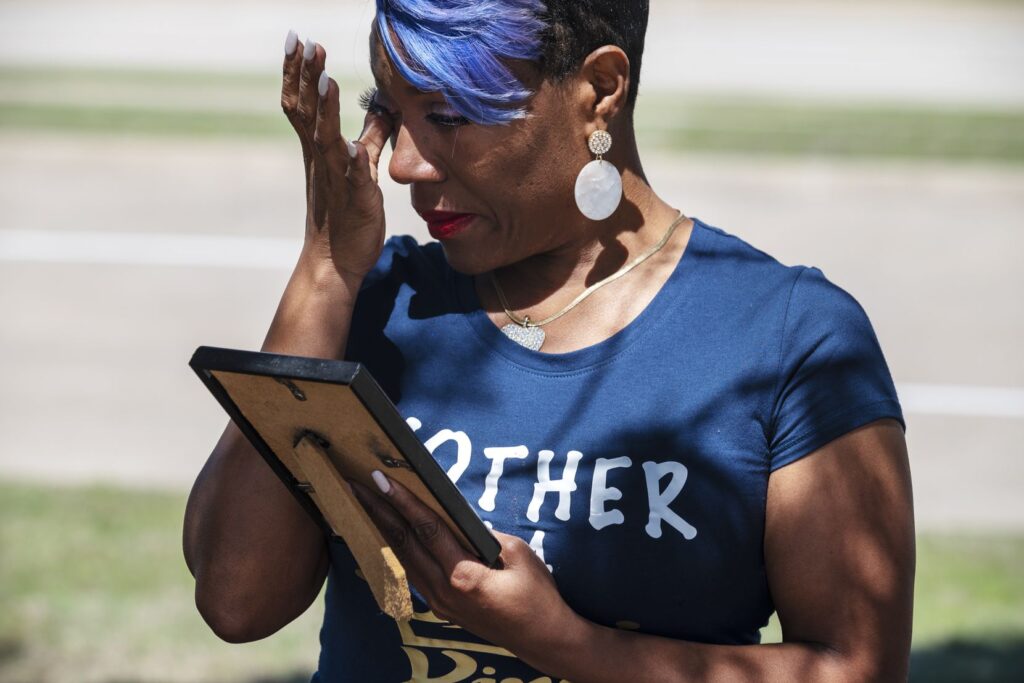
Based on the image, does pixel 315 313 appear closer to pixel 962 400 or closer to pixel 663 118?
pixel 962 400

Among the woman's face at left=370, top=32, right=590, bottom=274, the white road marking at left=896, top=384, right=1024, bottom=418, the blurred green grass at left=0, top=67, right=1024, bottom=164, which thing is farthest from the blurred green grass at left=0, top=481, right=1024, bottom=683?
the blurred green grass at left=0, top=67, right=1024, bottom=164

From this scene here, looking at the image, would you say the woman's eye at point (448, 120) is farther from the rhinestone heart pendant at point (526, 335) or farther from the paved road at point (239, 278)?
the paved road at point (239, 278)

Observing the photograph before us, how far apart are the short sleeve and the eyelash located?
549 millimetres

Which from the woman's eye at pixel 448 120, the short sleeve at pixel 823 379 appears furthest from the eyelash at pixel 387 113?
the short sleeve at pixel 823 379

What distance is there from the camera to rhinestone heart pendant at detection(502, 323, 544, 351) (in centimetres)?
217

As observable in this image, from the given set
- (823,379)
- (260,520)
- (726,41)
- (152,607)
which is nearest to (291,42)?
(260,520)

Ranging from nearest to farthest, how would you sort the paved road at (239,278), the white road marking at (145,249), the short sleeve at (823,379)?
A: the short sleeve at (823,379) < the paved road at (239,278) < the white road marking at (145,249)

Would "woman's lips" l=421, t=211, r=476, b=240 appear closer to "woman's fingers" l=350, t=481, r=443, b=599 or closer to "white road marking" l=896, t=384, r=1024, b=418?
"woman's fingers" l=350, t=481, r=443, b=599

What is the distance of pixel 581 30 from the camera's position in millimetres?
2045

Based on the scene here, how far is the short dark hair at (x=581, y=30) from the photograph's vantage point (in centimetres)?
202

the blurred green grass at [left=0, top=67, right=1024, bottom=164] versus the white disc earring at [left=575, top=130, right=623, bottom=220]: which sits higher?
Answer: the white disc earring at [left=575, top=130, right=623, bottom=220]

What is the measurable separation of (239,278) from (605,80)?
7154mm

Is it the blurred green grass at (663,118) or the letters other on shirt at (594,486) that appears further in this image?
the blurred green grass at (663,118)

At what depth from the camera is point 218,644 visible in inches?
193
